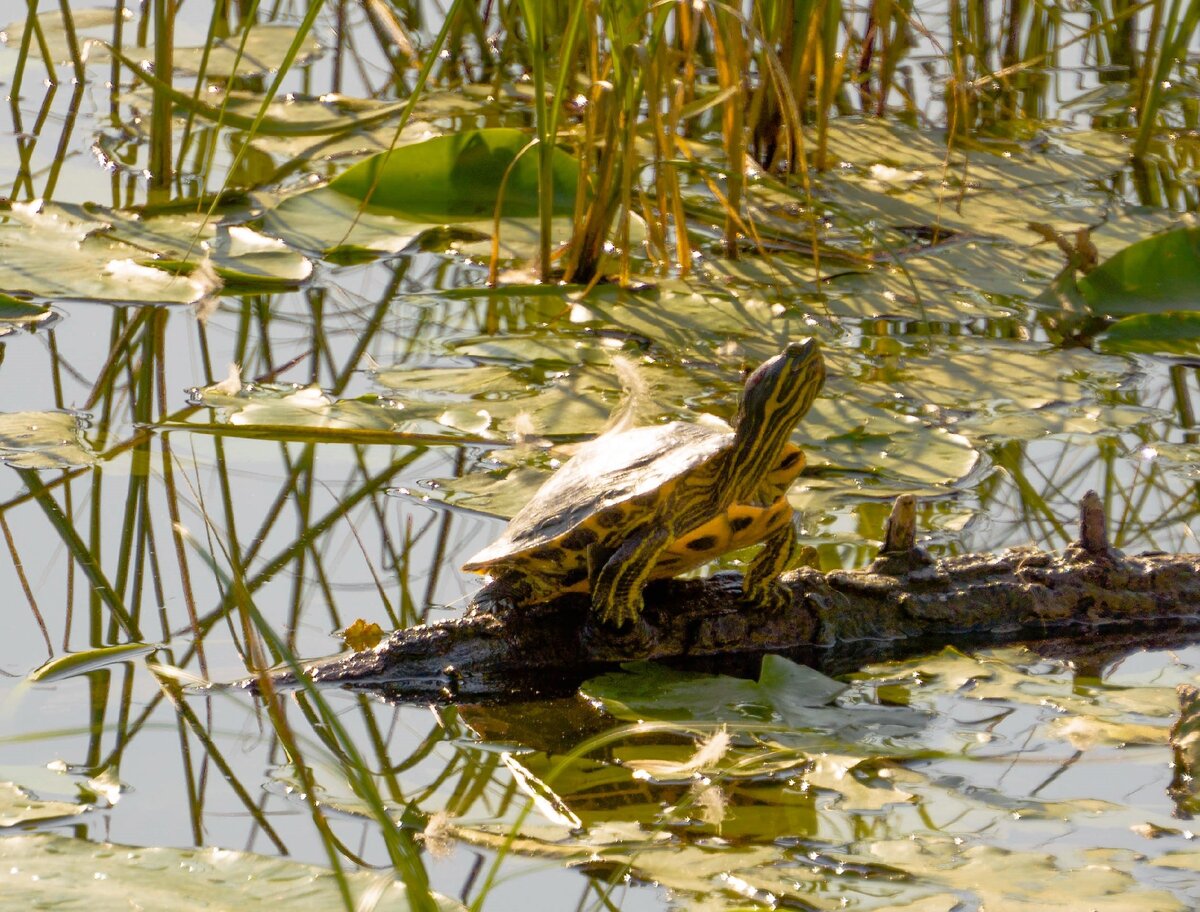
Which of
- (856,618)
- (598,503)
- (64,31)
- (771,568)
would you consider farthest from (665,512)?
(64,31)

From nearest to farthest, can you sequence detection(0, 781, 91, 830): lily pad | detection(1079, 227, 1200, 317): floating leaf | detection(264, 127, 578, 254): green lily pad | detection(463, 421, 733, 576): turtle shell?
detection(0, 781, 91, 830): lily pad
detection(463, 421, 733, 576): turtle shell
detection(1079, 227, 1200, 317): floating leaf
detection(264, 127, 578, 254): green lily pad

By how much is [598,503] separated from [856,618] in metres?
0.47

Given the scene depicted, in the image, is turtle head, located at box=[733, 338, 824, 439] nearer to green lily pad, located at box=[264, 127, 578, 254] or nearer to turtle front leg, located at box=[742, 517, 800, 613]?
turtle front leg, located at box=[742, 517, 800, 613]

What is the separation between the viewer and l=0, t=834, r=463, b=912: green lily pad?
4.62 feet

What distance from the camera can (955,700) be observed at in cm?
200

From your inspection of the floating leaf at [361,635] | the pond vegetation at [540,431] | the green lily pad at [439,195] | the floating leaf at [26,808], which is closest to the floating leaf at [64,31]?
the pond vegetation at [540,431]

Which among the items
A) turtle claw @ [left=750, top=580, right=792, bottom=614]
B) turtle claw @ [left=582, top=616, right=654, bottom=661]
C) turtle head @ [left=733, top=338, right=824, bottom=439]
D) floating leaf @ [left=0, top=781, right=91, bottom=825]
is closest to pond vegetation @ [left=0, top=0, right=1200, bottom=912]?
floating leaf @ [left=0, top=781, right=91, bottom=825]

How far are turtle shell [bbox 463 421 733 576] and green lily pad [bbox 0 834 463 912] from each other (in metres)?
0.67

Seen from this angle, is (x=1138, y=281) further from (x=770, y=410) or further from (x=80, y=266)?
(x=80, y=266)

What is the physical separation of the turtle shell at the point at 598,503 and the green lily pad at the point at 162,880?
667mm

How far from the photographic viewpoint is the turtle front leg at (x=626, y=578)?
2.03 m

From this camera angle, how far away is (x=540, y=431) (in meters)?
2.87

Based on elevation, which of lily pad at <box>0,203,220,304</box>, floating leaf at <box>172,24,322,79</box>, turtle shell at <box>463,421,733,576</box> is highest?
floating leaf at <box>172,24,322,79</box>

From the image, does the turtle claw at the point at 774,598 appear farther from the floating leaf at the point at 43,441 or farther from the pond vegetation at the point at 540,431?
the floating leaf at the point at 43,441
